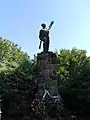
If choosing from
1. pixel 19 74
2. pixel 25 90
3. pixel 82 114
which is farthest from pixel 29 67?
pixel 82 114

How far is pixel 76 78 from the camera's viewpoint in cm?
2208

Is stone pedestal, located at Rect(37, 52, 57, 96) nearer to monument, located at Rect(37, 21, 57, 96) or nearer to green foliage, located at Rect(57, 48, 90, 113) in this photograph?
monument, located at Rect(37, 21, 57, 96)

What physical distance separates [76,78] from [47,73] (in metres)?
4.16

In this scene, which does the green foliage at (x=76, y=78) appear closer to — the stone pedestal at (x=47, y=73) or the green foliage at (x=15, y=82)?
the green foliage at (x=15, y=82)

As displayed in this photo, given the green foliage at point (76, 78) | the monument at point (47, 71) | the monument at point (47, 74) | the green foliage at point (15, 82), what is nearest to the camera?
the monument at point (47, 74)

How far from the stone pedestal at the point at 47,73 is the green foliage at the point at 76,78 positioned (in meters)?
3.25

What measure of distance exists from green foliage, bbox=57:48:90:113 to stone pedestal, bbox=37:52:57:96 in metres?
3.25

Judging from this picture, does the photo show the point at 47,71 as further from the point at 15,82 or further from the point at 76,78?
the point at 15,82

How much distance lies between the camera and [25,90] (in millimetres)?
21844

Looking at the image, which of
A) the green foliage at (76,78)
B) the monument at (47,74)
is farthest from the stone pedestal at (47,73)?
the green foliage at (76,78)

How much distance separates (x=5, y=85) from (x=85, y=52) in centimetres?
881

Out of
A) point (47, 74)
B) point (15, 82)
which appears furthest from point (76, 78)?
point (15, 82)

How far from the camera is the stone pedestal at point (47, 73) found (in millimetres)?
18469

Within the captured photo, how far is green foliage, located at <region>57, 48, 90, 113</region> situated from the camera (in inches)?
830
